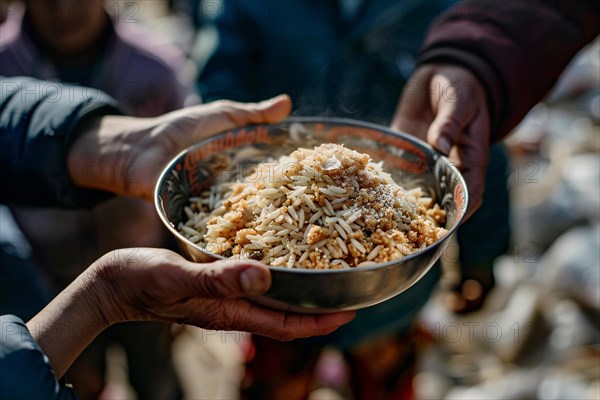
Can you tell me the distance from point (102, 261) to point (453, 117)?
93cm

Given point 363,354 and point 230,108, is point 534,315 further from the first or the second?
point 230,108

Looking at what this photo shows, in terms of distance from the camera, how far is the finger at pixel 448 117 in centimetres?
128

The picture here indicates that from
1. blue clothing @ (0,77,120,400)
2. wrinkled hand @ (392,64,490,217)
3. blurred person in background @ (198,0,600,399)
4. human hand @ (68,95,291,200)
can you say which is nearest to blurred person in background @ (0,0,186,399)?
blurred person in background @ (198,0,600,399)

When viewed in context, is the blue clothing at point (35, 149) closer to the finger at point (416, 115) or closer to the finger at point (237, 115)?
the finger at point (237, 115)

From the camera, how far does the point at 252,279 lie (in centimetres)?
87

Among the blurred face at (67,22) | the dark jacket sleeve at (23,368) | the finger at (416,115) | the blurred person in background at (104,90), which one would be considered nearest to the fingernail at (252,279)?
the dark jacket sleeve at (23,368)

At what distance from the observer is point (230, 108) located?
147 cm

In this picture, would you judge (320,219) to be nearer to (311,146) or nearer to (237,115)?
(311,146)

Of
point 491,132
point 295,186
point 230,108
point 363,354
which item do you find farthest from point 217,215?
point 363,354

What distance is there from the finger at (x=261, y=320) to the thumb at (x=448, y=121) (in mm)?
492

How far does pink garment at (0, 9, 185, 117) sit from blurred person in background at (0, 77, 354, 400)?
34.1 inches

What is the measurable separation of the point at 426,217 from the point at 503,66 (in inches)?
27.4

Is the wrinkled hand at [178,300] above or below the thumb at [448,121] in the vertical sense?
below

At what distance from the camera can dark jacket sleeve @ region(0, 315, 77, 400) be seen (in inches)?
35.5
